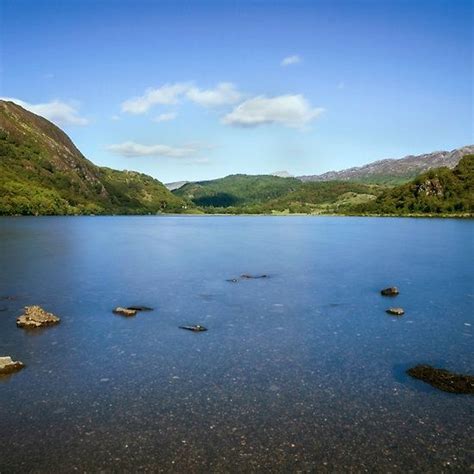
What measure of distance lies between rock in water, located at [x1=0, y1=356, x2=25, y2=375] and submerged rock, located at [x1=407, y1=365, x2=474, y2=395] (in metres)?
21.6

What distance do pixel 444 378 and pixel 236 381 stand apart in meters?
11.0

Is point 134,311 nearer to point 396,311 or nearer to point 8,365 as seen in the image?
point 8,365

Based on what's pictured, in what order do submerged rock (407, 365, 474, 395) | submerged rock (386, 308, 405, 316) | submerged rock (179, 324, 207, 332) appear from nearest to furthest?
submerged rock (407, 365, 474, 395) < submerged rock (179, 324, 207, 332) < submerged rock (386, 308, 405, 316)

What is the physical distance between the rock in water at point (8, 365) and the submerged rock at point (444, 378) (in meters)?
21.6

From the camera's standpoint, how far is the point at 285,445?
1661cm

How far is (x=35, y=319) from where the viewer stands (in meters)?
33.0

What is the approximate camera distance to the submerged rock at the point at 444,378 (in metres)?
22.1

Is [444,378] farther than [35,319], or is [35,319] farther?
[35,319]

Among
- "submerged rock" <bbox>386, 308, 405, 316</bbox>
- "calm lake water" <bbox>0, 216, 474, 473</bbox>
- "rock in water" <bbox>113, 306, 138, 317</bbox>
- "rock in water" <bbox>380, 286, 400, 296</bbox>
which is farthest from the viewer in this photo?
"rock in water" <bbox>380, 286, 400, 296</bbox>

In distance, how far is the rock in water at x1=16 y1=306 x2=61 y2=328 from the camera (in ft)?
107

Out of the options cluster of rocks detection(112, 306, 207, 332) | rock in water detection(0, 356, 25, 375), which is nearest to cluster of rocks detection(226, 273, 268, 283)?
cluster of rocks detection(112, 306, 207, 332)

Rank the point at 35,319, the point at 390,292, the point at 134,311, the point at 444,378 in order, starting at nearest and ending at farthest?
1. the point at 444,378
2. the point at 35,319
3. the point at 134,311
4. the point at 390,292

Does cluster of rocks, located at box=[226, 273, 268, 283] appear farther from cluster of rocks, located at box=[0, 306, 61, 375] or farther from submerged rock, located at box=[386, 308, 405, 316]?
cluster of rocks, located at box=[0, 306, 61, 375]

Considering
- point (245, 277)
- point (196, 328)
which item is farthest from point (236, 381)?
point (245, 277)
